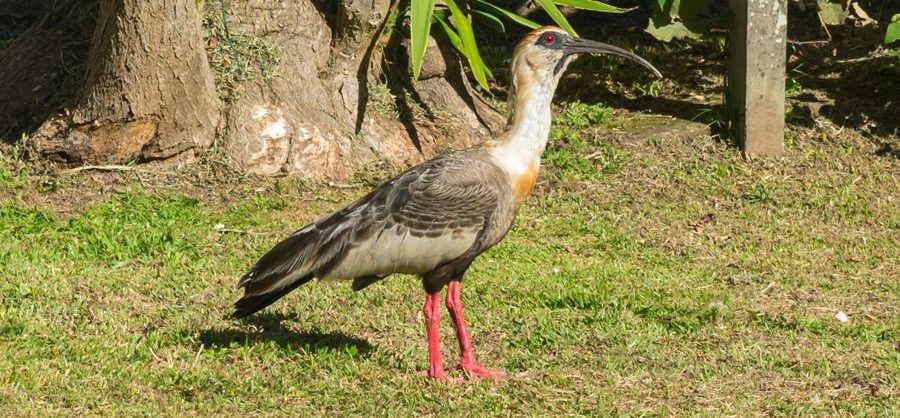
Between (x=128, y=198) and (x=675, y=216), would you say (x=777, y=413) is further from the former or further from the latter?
(x=128, y=198)

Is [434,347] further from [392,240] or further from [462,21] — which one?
[462,21]

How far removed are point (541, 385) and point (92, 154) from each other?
381cm

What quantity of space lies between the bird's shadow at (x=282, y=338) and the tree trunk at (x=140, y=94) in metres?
2.25

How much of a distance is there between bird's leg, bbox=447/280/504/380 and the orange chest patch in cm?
47

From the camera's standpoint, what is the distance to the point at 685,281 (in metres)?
7.25

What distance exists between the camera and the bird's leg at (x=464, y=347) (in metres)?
5.78

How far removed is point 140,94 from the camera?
8.12 m

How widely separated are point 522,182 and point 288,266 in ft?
3.57

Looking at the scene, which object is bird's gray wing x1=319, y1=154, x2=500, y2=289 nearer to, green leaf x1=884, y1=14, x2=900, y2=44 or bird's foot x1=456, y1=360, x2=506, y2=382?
bird's foot x1=456, y1=360, x2=506, y2=382

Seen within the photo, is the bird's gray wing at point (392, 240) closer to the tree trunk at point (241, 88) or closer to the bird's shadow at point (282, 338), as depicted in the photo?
the bird's shadow at point (282, 338)

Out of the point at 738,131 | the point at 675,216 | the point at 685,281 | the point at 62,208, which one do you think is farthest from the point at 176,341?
the point at 738,131

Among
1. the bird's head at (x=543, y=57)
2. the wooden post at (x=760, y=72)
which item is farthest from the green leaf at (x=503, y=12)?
the bird's head at (x=543, y=57)

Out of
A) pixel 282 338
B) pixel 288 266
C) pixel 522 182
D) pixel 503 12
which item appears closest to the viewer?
pixel 288 266

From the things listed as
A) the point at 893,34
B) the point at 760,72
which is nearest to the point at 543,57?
the point at 760,72
